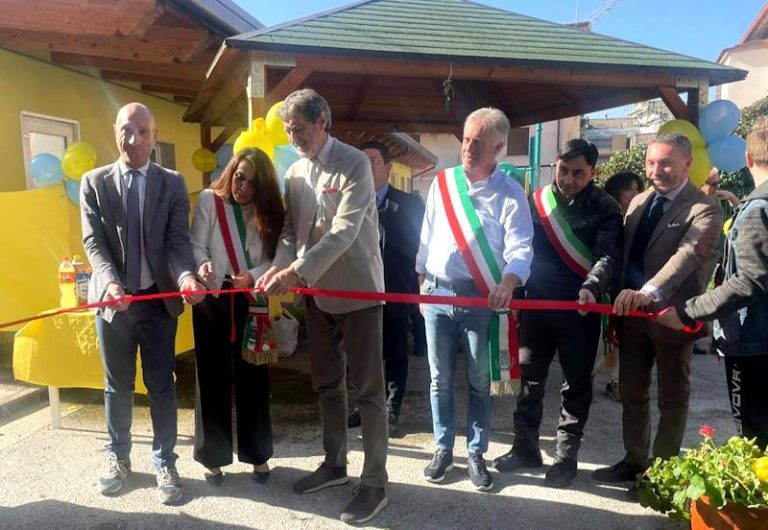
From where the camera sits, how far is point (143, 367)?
3029 mm

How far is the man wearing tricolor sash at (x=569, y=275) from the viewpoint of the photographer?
304cm

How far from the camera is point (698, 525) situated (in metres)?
2.36

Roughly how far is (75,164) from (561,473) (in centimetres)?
500

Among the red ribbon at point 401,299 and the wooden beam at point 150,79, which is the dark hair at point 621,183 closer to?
the red ribbon at point 401,299

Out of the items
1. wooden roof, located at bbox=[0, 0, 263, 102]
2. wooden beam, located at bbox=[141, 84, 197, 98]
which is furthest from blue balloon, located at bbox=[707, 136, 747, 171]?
wooden beam, located at bbox=[141, 84, 197, 98]

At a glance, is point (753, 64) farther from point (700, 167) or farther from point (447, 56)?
point (447, 56)

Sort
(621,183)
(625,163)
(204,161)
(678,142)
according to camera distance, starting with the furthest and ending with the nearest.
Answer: (625,163), (204,161), (621,183), (678,142)

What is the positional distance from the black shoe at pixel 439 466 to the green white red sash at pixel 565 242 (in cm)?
130

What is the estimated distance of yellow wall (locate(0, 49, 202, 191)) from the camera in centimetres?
615

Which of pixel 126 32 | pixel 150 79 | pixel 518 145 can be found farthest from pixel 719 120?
pixel 518 145

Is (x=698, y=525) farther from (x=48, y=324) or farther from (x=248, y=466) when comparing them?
(x=48, y=324)

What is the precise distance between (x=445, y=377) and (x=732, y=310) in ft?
4.72

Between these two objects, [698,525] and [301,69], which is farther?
[301,69]

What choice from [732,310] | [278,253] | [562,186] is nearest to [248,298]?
[278,253]
